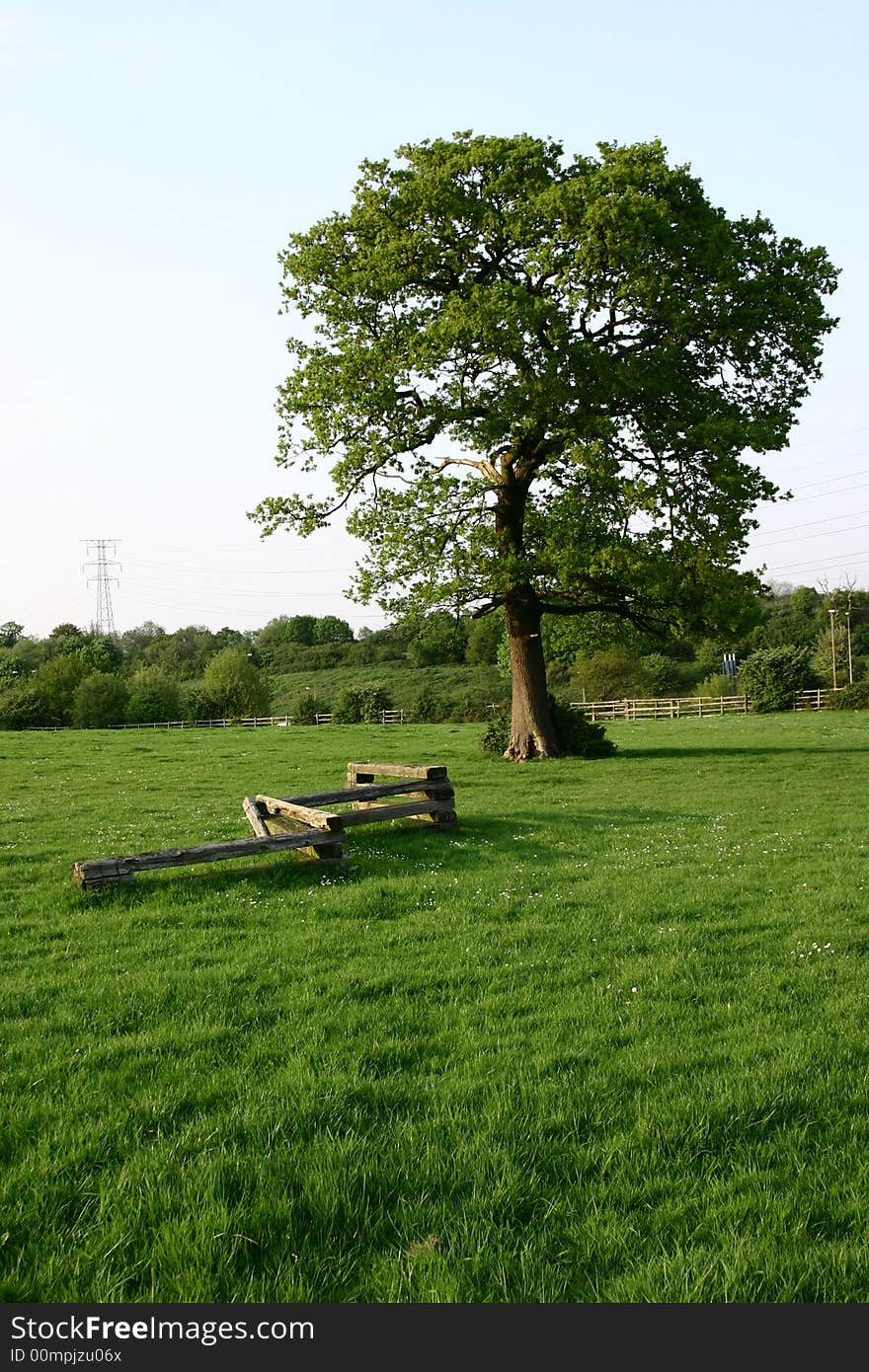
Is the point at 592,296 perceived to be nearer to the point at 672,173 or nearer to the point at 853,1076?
the point at 672,173

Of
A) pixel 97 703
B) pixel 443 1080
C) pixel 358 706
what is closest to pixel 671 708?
pixel 358 706

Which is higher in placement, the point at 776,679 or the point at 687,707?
the point at 776,679

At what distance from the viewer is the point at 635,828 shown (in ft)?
49.2

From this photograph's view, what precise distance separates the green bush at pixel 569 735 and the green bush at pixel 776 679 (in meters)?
33.7

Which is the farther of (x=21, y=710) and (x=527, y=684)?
(x=21, y=710)

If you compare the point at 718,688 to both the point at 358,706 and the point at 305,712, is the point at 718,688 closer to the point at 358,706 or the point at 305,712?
the point at 358,706

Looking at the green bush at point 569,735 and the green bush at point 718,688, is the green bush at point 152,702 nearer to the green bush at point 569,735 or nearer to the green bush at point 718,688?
the green bush at point 718,688

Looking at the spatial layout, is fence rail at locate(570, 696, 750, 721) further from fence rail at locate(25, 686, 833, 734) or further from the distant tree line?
the distant tree line

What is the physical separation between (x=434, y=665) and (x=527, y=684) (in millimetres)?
90806

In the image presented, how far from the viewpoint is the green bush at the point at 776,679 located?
194 ft

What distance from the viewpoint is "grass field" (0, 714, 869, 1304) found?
3.75 metres

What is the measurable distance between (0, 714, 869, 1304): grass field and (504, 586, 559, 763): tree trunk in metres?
15.0

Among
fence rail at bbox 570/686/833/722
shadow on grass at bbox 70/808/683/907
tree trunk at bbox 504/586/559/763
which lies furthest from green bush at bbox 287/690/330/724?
shadow on grass at bbox 70/808/683/907

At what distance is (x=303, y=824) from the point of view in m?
13.8
